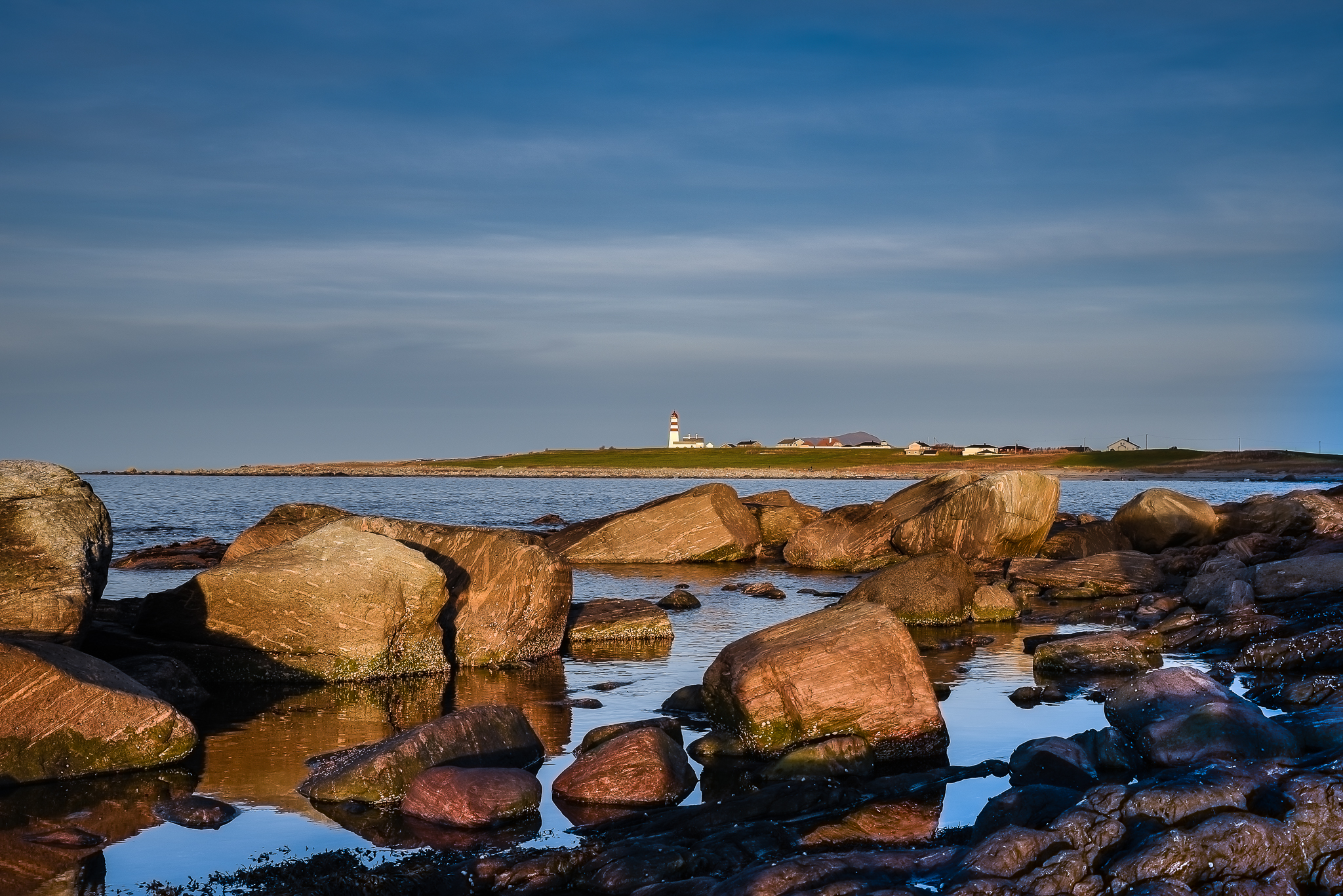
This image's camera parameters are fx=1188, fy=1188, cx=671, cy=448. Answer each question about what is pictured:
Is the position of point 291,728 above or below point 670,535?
below

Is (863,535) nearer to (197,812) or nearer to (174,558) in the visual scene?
(174,558)

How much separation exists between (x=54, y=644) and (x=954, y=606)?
14.1 m

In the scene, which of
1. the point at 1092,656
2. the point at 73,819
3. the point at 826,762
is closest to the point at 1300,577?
the point at 1092,656

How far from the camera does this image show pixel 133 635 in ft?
49.3

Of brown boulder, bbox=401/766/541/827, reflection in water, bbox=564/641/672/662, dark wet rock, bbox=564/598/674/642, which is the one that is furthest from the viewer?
dark wet rock, bbox=564/598/674/642

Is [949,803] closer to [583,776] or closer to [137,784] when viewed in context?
[583,776]

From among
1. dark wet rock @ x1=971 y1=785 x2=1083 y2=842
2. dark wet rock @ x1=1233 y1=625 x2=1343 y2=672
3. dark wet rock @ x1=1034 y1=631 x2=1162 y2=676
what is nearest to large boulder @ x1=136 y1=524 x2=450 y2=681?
dark wet rock @ x1=1034 y1=631 x2=1162 y2=676

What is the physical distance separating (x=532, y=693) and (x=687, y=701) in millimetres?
2265

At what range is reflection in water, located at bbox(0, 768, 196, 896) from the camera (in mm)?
8000

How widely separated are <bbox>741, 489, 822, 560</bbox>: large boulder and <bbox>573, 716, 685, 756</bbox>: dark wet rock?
22166 mm

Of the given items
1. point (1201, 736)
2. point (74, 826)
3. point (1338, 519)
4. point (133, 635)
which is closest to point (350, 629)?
→ point (133, 635)

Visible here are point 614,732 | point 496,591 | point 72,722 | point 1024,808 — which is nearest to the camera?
point 1024,808

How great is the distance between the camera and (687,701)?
13.4 meters

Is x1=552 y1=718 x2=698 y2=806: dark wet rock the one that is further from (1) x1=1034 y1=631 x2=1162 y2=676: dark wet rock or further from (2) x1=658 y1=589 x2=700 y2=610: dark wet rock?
(2) x1=658 y1=589 x2=700 y2=610: dark wet rock
